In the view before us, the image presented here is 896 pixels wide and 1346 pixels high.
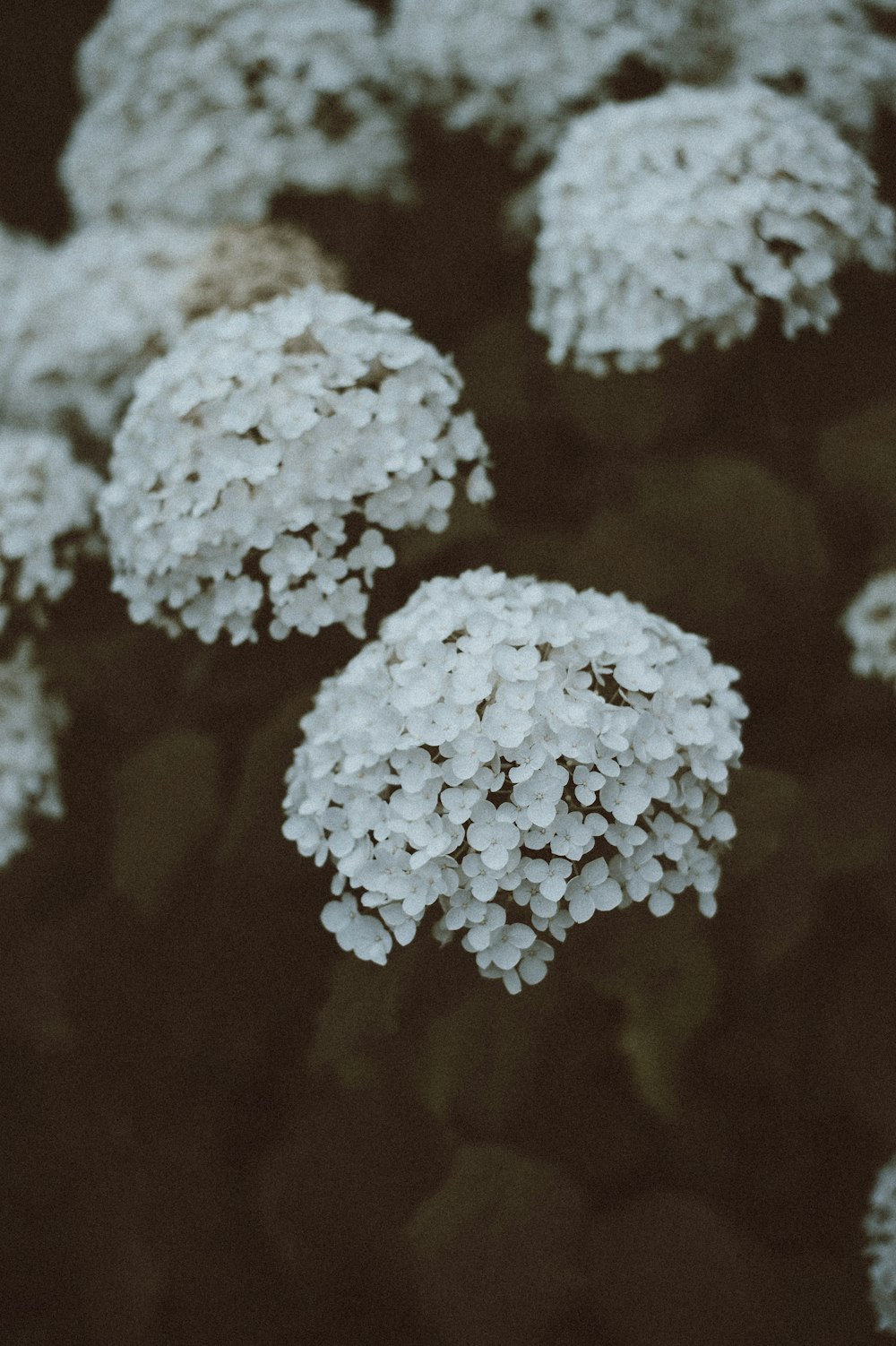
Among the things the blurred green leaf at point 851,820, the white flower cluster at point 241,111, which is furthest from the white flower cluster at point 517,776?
the white flower cluster at point 241,111

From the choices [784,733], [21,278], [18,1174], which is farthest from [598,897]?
[21,278]

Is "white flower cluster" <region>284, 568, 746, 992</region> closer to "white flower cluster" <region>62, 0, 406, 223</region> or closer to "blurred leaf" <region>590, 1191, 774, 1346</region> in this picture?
"blurred leaf" <region>590, 1191, 774, 1346</region>

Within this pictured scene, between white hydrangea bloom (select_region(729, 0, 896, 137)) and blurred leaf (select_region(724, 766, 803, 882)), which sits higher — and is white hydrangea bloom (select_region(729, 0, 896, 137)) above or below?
above

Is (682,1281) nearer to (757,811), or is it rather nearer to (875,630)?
(757,811)

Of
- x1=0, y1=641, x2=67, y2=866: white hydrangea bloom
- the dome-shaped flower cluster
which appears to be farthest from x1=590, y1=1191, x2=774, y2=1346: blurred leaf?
the dome-shaped flower cluster

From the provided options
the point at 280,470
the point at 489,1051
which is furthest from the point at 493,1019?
the point at 280,470

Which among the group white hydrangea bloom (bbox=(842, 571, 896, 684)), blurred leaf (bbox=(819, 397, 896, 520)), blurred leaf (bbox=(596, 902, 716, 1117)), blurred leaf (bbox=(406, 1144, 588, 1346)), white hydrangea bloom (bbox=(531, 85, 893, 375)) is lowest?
blurred leaf (bbox=(406, 1144, 588, 1346))
